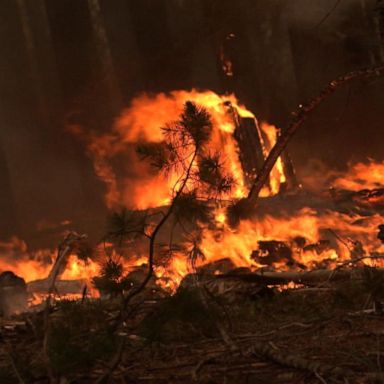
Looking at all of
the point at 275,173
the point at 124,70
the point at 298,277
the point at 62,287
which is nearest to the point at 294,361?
the point at 298,277

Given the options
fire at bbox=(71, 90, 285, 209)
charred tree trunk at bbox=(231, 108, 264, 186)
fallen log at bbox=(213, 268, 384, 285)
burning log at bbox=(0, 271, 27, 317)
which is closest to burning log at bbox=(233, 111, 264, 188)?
charred tree trunk at bbox=(231, 108, 264, 186)

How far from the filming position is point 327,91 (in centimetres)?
685

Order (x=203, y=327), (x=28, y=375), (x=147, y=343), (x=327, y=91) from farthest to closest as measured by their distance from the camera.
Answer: (x=327, y=91), (x=203, y=327), (x=147, y=343), (x=28, y=375)

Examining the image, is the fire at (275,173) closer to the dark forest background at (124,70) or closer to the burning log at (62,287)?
the dark forest background at (124,70)

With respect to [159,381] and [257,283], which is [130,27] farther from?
[159,381]

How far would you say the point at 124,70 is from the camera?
12.0 metres

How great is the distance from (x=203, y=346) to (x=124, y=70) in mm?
9329

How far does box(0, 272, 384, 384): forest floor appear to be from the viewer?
108 inches

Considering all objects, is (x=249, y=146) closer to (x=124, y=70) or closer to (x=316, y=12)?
(x=124, y=70)

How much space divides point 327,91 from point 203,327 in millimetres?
4108

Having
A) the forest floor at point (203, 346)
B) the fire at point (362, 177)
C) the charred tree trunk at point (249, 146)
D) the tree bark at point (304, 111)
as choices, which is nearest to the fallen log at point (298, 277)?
the forest floor at point (203, 346)

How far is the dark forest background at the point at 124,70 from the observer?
11781 millimetres

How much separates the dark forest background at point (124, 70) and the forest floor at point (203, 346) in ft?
24.3

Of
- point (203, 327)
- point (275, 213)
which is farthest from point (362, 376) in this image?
point (275, 213)
